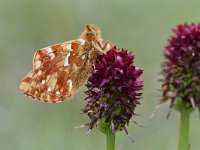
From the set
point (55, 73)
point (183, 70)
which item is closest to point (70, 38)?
point (55, 73)

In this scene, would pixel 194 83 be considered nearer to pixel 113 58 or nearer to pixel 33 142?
pixel 113 58

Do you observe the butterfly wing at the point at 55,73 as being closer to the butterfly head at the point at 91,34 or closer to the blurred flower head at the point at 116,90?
the butterfly head at the point at 91,34

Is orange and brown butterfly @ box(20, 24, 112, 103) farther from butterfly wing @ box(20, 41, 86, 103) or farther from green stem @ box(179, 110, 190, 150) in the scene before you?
green stem @ box(179, 110, 190, 150)

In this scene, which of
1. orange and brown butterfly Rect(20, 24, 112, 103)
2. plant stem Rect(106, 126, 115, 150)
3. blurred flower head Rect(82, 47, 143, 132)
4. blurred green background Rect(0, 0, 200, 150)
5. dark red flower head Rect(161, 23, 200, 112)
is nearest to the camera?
plant stem Rect(106, 126, 115, 150)

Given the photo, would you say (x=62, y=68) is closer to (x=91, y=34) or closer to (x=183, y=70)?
(x=91, y=34)

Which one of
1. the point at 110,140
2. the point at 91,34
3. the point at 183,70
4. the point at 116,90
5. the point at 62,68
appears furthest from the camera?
the point at 62,68

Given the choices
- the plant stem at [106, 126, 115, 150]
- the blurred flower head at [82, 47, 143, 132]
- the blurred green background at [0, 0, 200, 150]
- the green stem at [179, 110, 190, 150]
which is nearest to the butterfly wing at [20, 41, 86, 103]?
the blurred flower head at [82, 47, 143, 132]

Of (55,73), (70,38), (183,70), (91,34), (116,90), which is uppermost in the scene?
(70,38)
